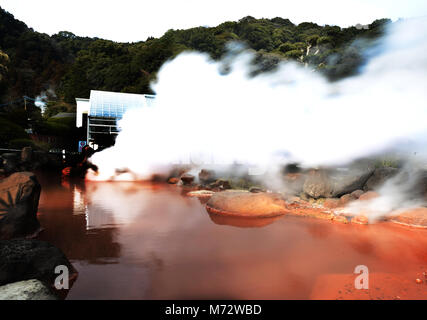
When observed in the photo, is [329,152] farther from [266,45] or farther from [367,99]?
[266,45]

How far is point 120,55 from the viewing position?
5434 cm

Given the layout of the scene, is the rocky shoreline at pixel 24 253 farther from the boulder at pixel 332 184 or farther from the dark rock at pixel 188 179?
the dark rock at pixel 188 179

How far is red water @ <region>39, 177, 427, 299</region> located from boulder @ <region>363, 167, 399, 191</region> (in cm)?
313

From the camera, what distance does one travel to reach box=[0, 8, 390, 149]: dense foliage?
4238 centimetres

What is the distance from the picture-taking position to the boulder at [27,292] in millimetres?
4012

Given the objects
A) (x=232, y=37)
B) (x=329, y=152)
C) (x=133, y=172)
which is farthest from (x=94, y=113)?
(x=232, y=37)

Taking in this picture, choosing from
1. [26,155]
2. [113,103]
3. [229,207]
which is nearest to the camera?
[229,207]

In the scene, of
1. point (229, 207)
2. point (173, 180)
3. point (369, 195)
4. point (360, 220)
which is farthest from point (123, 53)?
point (360, 220)

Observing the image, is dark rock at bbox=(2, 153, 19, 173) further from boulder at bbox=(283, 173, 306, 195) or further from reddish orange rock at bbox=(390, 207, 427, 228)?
reddish orange rock at bbox=(390, 207, 427, 228)

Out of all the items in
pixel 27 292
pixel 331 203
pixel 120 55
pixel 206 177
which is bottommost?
pixel 27 292

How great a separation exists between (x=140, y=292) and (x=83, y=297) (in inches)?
35.2

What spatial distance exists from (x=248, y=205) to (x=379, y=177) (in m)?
6.15

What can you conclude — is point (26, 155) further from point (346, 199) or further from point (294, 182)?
point (346, 199)
